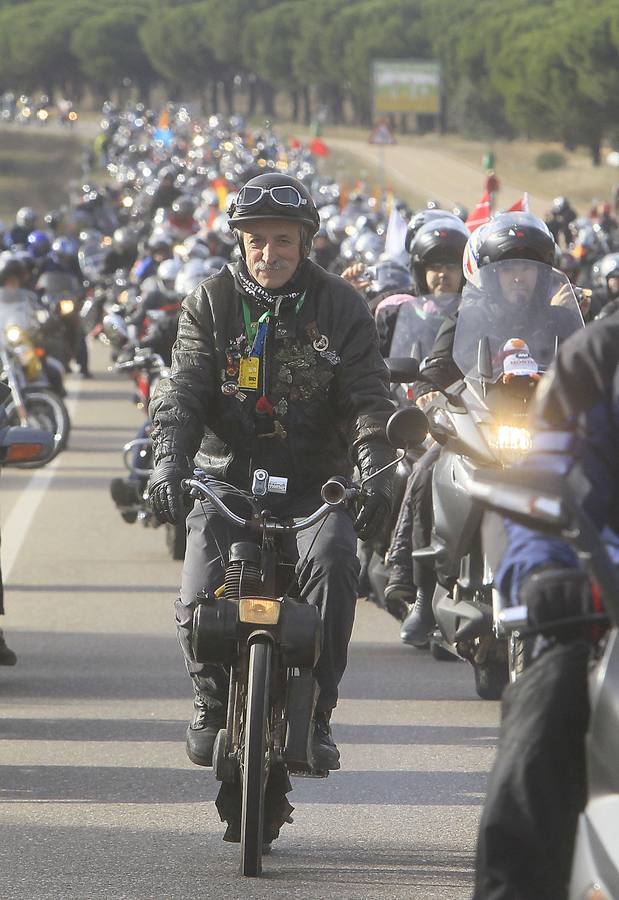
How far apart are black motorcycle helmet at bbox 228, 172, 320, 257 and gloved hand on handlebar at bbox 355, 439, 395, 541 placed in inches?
26.7

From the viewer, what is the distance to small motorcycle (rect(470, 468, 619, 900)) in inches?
150

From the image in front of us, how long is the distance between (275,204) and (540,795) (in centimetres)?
289

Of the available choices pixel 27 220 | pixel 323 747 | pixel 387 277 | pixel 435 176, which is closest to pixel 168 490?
pixel 323 747

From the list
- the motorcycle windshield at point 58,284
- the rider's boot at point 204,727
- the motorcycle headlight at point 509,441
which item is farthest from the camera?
the motorcycle windshield at point 58,284

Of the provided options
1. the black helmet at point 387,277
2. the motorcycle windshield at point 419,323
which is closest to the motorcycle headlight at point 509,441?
the motorcycle windshield at point 419,323

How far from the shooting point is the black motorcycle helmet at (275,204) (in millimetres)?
6566

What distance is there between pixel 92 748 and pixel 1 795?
869 millimetres

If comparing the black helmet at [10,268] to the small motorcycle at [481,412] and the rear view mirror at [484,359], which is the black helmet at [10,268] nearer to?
the small motorcycle at [481,412]

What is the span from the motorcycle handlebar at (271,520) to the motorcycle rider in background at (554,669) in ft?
6.34

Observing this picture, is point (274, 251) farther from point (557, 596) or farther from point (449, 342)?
point (557, 596)

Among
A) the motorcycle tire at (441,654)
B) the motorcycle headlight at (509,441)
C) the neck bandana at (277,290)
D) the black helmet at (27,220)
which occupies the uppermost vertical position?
the neck bandana at (277,290)

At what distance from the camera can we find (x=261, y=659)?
19.7 ft

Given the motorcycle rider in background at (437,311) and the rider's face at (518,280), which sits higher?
the rider's face at (518,280)

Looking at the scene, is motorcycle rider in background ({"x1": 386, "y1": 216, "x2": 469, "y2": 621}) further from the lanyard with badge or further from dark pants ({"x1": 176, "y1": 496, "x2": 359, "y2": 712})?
dark pants ({"x1": 176, "y1": 496, "x2": 359, "y2": 712})
